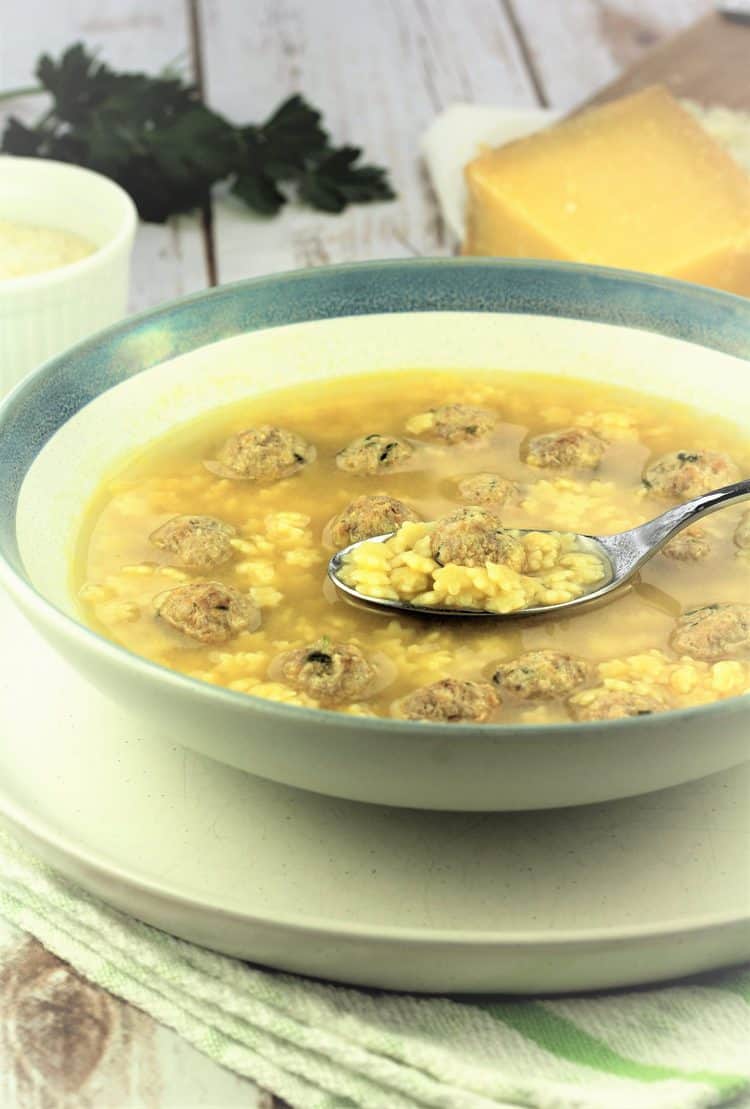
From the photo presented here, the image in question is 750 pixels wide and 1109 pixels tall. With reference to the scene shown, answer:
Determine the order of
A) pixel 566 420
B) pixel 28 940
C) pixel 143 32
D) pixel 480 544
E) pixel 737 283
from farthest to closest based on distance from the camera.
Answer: pixel 143 32
pixel 737 283
pixel 566 420
pixel 480 544
pixel 28 940

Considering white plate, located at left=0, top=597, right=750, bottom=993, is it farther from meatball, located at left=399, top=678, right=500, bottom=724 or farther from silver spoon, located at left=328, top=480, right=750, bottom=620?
silver spoon, located at left=328, top=480, right=750, bottom=620

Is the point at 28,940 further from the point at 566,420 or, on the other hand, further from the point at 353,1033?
the point at 566,420

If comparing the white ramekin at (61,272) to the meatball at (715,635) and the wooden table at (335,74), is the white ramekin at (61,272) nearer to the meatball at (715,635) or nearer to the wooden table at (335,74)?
the wooden table at (335,74)

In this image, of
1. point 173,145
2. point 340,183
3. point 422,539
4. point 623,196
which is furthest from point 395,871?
point 340,183

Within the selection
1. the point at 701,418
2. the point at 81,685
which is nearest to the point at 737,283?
the point at 701,418

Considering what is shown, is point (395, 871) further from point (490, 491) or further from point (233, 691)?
point (490, 491)

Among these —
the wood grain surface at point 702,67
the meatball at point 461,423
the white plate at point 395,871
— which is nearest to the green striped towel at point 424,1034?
the white plate at point 395,871
